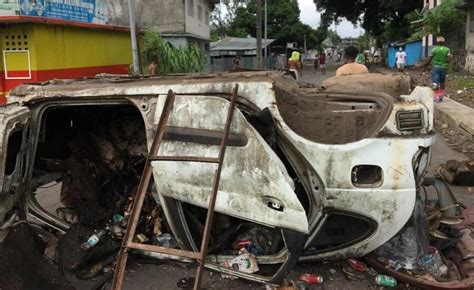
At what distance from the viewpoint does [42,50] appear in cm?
1237

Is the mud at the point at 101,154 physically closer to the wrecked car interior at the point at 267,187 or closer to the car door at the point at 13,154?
the wrecked car interior at the point at 267,187

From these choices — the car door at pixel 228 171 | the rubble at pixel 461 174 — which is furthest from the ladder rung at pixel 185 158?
the rubble at pixel 461 174

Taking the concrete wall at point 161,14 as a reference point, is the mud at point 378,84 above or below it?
below

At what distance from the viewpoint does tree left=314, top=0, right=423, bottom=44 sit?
1634 inches

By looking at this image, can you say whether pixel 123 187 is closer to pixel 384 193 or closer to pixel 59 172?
pixel 59 172

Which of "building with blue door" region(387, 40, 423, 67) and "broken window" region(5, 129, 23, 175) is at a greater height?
"building with blue door" region(387, 40, 423, 67)

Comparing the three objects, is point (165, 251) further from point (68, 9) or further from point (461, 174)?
point (68, 9)

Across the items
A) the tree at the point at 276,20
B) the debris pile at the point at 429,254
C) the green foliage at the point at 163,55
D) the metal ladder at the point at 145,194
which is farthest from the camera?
the tree at the point at 276,20

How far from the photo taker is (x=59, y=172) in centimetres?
441

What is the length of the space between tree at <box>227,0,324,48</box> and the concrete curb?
42.4 m

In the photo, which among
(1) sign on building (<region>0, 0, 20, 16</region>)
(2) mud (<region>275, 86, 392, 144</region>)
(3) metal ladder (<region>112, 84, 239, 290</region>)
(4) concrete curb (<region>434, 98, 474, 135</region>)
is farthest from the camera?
(1) sign on building (<region>0, 0, 20, 16</region>)

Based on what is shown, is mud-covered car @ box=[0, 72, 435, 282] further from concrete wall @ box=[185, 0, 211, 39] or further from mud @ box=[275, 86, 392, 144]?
concrete wall @ box=[185, 0, 211, 39]

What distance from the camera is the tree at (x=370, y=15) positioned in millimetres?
41500

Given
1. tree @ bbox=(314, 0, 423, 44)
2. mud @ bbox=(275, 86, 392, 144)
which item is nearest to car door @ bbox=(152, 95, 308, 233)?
mud @ bbox=(275, 86, 392, 144)
